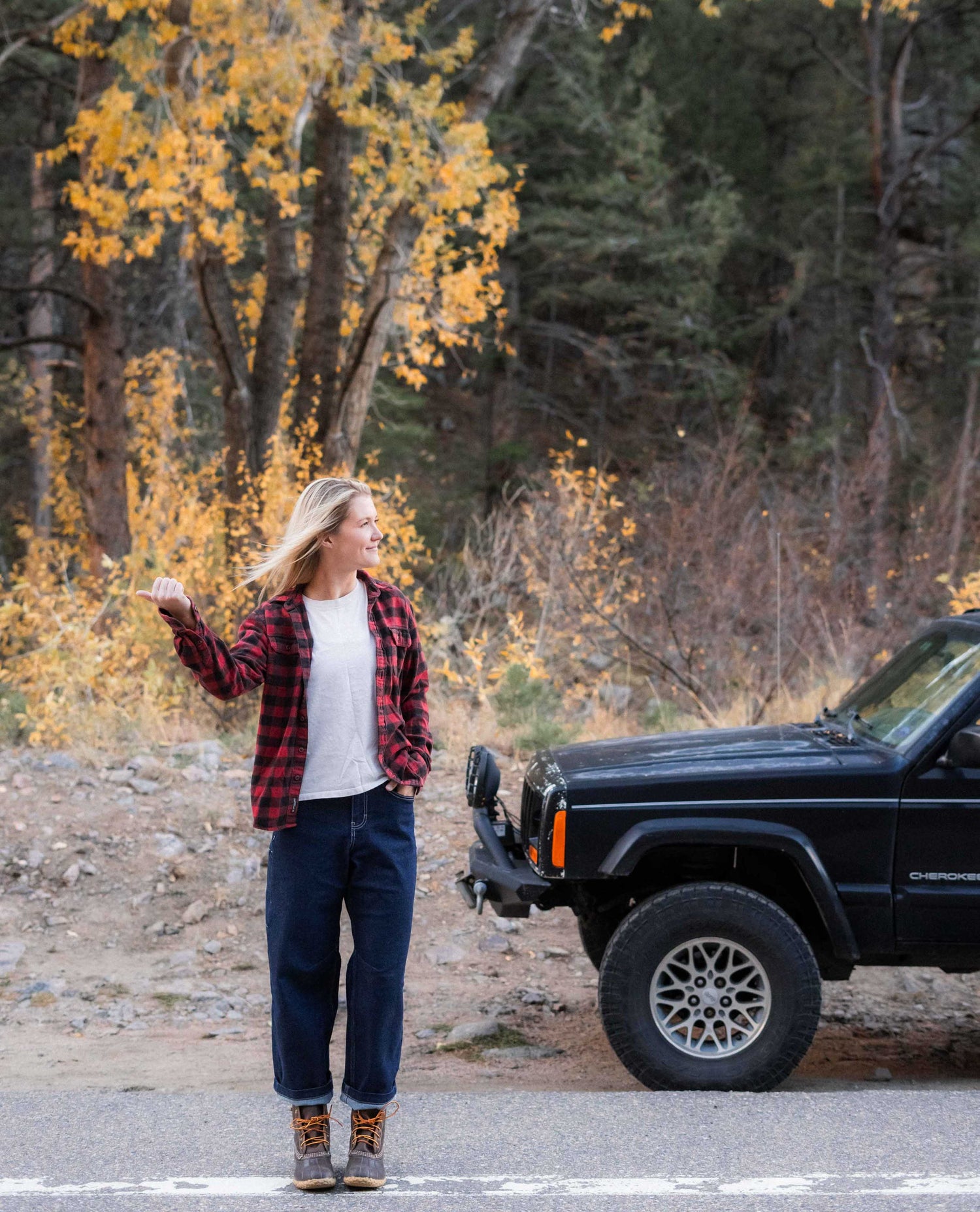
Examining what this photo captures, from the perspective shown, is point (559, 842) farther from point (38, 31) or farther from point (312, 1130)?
point (38, 31)

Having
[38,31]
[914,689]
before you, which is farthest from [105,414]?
[914,689]

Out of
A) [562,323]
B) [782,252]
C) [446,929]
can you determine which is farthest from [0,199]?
[446,929]

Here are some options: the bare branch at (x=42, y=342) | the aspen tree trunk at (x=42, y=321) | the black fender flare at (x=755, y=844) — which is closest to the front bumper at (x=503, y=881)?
the black fender flare at (x=755, y=844)

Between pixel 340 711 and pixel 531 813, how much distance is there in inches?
72.4

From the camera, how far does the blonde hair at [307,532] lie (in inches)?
154

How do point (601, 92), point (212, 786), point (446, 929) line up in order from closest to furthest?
point (446, 929)
point (212, 786)
point (601, 92)

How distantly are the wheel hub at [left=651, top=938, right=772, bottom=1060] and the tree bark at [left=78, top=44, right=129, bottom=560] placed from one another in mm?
10526

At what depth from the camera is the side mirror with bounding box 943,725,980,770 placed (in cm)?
473

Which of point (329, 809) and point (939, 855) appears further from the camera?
point (939, 855)

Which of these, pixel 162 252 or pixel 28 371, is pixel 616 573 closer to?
pixel 162 252

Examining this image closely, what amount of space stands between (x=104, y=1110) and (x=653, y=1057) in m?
1.89

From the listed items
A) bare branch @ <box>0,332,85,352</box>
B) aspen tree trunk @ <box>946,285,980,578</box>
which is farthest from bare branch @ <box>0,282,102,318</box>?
aspen tree trunk @ <box>946,285,980,578</box>

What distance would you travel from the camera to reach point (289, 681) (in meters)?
3.87

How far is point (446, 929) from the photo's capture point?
24.9ft
